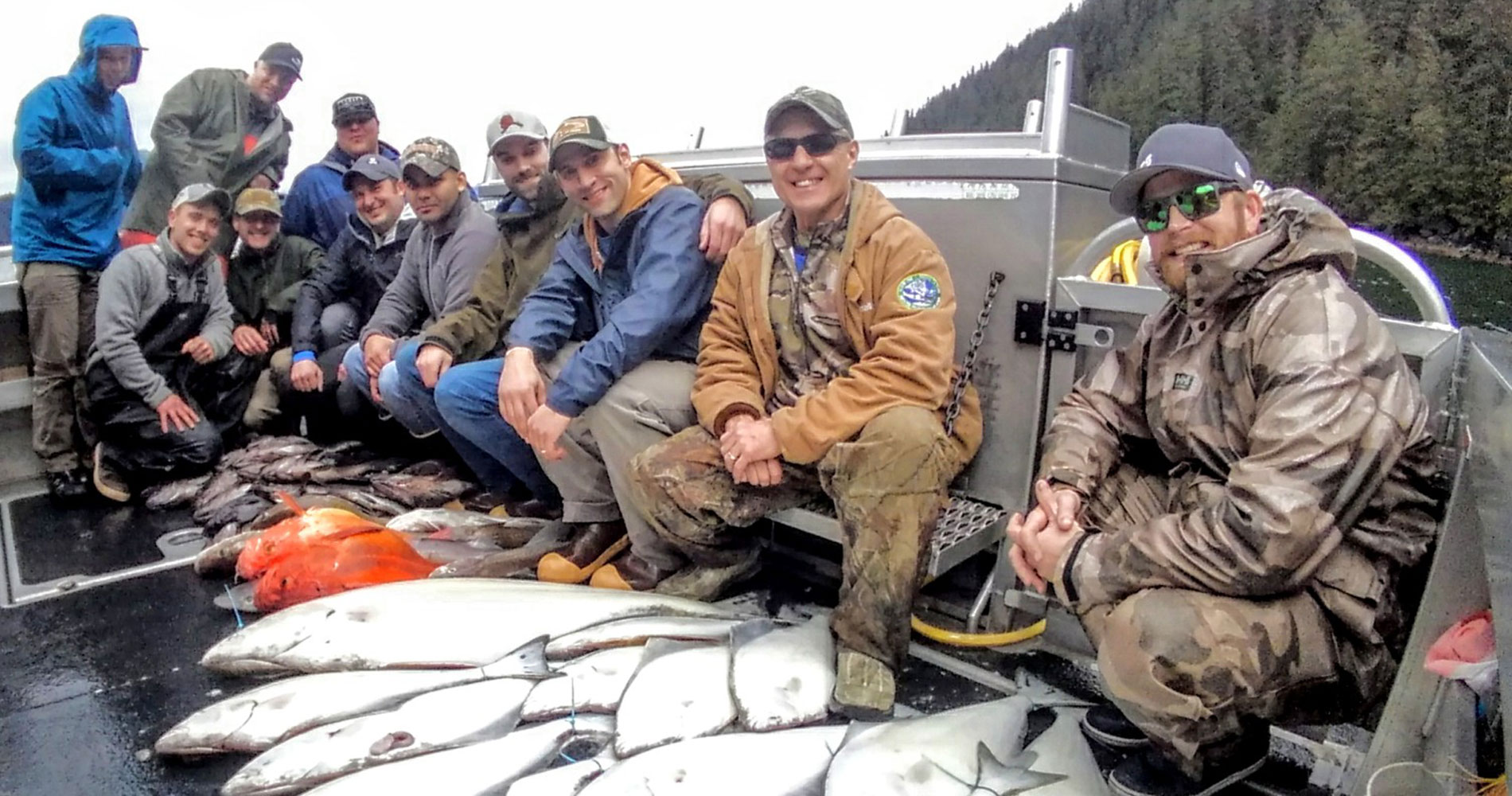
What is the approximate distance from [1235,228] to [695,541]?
1.86m

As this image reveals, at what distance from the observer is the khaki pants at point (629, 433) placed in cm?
325

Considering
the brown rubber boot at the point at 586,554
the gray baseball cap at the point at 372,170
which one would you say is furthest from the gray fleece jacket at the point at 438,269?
the brown rubber boot at the point at 586,554

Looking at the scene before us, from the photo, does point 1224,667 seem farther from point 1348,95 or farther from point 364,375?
point 1348,95

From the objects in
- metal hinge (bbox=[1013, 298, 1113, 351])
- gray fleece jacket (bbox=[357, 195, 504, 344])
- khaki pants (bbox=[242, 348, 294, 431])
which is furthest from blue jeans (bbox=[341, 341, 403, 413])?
metal hinge (bbox=[1013, 298, 1113, 351])

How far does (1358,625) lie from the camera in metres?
1.90

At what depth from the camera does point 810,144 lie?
287cm

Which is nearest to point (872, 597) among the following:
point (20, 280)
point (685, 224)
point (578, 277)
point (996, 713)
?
point (996, 713)

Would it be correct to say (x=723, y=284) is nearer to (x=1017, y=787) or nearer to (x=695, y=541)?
(x=695, y=541)

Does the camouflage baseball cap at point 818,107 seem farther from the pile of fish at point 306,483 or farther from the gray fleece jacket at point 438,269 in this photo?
the pile of fish at point 306,483

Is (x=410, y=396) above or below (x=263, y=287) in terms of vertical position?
below

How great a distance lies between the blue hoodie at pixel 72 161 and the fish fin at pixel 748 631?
184 inches

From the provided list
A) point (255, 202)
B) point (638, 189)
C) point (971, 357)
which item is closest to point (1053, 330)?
point (971, 357)

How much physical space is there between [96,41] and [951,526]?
17.1 ft

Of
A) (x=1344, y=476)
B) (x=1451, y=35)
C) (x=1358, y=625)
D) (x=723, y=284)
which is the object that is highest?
(x=1451, y=35)
